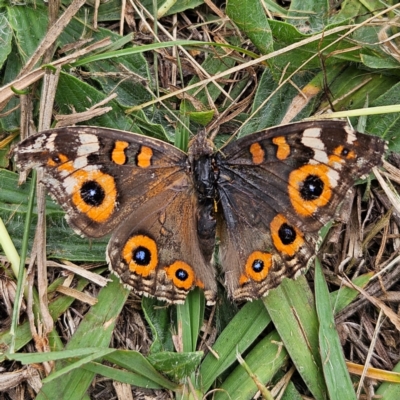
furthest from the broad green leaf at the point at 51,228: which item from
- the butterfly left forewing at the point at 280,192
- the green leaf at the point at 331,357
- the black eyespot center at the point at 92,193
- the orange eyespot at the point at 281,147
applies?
the green leaf at the point at 331,357

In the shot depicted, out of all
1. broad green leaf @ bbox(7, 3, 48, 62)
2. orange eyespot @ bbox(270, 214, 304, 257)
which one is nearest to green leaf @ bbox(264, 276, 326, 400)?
orange eyespot @ bbox(270, 214, 304, 257)

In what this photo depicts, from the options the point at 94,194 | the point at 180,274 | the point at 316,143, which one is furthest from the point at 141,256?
the point at 316,143

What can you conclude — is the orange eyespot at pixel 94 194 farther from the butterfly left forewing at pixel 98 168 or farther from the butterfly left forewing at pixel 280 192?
the butterfly left forewing at pixel 280 192

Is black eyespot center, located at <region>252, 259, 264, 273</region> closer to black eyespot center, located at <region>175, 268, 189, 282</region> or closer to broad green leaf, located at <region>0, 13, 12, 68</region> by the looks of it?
black eyespot center, located at <region>175, 268, 189, 282</region>

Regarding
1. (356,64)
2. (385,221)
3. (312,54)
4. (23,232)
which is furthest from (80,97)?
(385,221)

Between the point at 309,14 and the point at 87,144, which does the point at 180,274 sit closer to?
the point at 87,144

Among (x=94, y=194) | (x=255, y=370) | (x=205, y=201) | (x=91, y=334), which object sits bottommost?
(x=255, y=370)

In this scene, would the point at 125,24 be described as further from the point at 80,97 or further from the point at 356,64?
the point at 356,64
